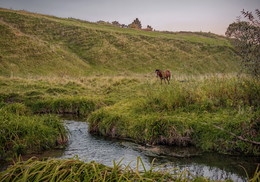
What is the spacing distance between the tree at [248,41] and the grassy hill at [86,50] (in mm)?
24803

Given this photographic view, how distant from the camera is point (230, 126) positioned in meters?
9.85

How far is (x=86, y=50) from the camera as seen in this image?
4862 cm

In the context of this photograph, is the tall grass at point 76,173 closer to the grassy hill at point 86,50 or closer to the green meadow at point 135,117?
the green meadow at point 135,117

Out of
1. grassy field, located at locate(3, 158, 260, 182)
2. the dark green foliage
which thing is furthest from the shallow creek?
the dark green foliage

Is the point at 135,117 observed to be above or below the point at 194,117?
below

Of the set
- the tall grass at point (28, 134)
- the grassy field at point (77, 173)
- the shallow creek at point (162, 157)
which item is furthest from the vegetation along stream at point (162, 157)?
the grassy field at point (77, 173)

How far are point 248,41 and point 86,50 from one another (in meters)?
41.0

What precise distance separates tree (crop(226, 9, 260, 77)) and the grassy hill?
24.8m

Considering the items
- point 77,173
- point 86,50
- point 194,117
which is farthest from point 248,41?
point 86,50

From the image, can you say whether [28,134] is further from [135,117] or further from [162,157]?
[162,157]

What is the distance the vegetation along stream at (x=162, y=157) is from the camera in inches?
310

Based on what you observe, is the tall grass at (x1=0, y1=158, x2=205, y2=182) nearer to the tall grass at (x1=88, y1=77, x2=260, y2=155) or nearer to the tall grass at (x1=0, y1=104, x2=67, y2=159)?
the tall grass at (x1=0, y1=104, x2=67, y2=159)

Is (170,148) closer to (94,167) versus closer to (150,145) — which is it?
(150,145)

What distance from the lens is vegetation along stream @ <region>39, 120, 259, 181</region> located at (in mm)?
7863
